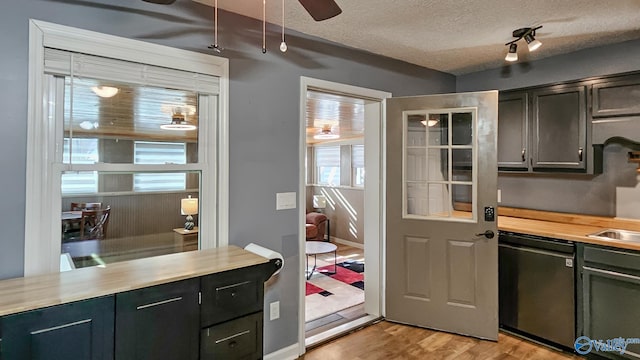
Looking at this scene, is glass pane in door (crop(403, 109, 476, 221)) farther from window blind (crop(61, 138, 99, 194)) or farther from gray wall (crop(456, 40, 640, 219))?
window blind (crop(61, 138, 99, 194))

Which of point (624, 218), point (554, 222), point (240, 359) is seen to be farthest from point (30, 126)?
point (624, 218)

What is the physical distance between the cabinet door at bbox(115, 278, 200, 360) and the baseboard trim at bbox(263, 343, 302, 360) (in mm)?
882

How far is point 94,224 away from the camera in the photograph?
189cm

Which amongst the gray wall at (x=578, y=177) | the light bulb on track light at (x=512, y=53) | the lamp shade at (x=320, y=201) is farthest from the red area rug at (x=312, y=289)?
the lamp shade at (x=320, y=201)

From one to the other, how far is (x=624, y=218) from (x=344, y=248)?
4274mm

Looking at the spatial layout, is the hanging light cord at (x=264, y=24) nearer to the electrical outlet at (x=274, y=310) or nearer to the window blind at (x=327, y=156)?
the electrical outlet at (x=274, y=310)

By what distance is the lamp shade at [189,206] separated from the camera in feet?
7.18

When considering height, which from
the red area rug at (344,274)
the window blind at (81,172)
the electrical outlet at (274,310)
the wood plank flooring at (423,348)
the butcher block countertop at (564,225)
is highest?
the window blind at (81,172)

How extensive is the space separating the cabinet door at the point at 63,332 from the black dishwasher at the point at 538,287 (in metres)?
2.84

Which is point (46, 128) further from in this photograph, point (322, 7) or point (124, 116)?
point (322, 7)

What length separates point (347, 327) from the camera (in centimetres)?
296

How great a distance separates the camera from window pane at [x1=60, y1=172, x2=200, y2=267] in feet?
5.98

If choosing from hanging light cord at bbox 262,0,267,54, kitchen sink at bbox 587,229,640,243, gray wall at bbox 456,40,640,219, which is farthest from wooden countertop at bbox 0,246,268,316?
gray wall at bbox 456,40,640,219

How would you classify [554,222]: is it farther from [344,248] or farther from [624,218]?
[344,248]
